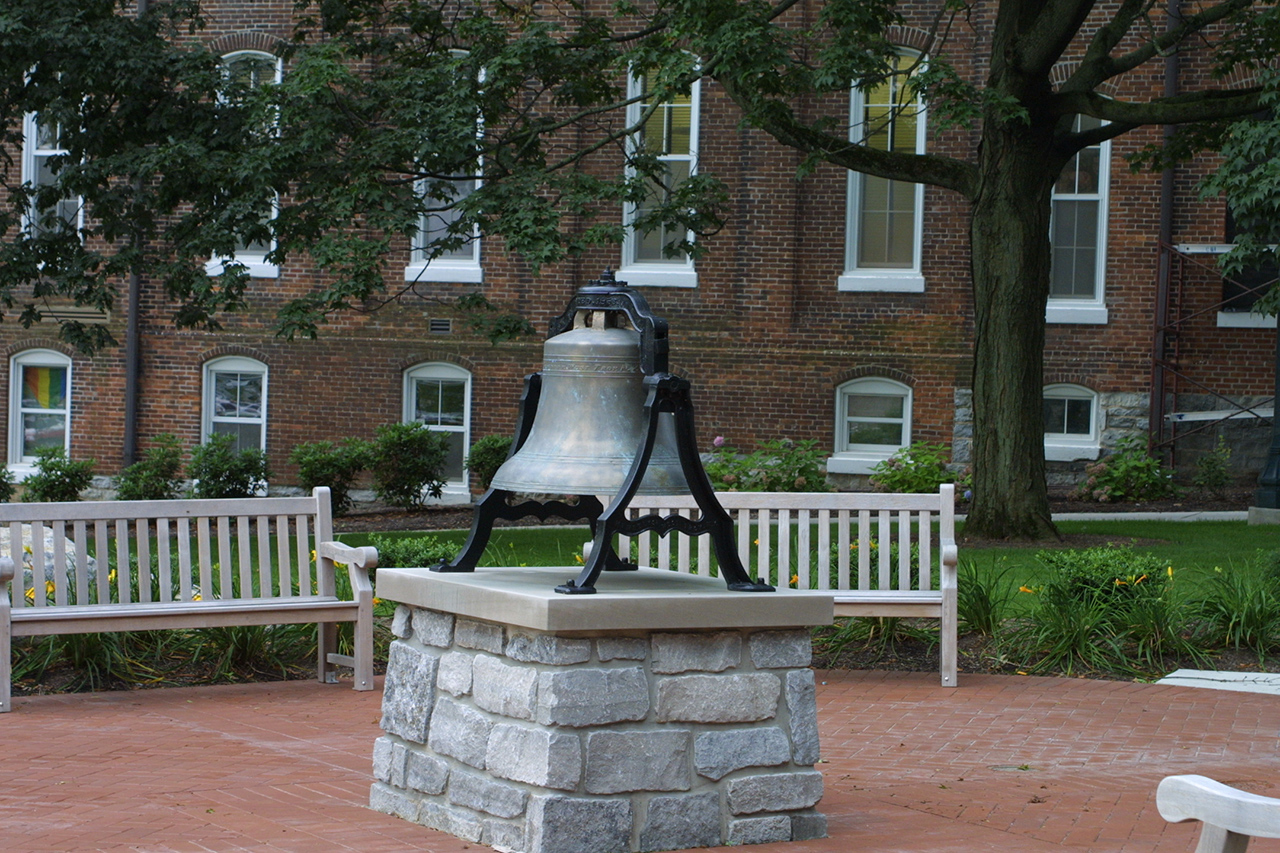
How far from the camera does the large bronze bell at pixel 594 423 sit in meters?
4.95

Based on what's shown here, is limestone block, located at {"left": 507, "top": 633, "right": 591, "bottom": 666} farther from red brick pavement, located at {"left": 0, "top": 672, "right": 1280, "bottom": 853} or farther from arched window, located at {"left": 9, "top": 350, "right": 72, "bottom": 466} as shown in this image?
arched window, located at {"left": 9, "top": 350, "right": 72, "bottom": 466}

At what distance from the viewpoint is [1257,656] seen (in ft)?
27.8

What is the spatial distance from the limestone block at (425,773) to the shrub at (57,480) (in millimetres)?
14360

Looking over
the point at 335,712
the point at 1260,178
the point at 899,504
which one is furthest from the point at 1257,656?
the point at 335,712

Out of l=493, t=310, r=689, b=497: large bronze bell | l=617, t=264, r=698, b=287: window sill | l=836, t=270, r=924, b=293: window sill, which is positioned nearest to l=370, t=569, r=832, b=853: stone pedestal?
l=493, t=310, r=689, b=497: large bronze bell

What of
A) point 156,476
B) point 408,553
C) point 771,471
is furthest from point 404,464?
point 408,553

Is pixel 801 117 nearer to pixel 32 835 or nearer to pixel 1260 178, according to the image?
pixel 1260 178

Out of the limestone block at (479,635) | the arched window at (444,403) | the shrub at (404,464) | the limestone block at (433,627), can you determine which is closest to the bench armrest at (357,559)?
the limestone block at (433,627)

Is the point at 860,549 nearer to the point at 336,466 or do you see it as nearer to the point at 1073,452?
the point at 336,466

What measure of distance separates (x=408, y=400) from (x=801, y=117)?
6561 mm

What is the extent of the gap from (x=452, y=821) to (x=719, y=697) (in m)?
0.99

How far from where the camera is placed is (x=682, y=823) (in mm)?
4684

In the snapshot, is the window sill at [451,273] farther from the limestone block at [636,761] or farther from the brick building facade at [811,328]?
the limestone block at [636,761]

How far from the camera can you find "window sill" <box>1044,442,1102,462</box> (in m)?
18.8
